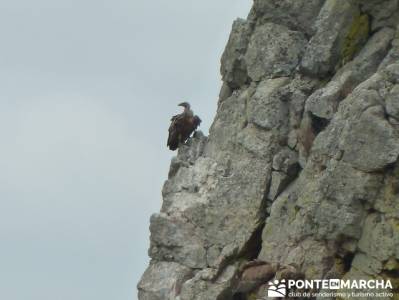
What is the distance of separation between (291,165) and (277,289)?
3.99m

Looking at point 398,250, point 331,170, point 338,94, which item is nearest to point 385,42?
point 338,94

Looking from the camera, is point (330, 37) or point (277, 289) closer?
point (277, 289)

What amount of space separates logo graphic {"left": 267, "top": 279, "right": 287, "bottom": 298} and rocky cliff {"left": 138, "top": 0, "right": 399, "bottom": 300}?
238 millimetres

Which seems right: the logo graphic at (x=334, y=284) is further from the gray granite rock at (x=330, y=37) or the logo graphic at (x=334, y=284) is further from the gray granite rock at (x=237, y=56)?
the gray granite rock at (x=237, y=56)

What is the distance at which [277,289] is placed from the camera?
29.1 m

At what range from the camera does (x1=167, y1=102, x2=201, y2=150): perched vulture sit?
37.2 metres

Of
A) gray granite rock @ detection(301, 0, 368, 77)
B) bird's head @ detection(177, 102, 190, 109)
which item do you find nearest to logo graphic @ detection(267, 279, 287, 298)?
gray granite rock @ detection(301, 0, 368, 77)

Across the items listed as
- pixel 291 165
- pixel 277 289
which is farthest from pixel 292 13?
pixel 277 289

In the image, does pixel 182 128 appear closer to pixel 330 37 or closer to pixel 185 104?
pixel 185 104

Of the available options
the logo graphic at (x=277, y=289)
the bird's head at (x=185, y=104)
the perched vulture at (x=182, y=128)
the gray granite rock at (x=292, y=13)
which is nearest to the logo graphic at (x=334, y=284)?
the logo graphic at (x=277, y=289)

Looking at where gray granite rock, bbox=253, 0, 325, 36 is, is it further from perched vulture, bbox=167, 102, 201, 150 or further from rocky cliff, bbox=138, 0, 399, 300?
perched vulture, bbox=167, 102, 201, 150

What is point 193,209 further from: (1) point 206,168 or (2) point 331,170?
(2) point 331,170

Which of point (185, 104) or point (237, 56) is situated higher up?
point (237, 56)

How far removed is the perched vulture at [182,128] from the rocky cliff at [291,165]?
1.72 feet
